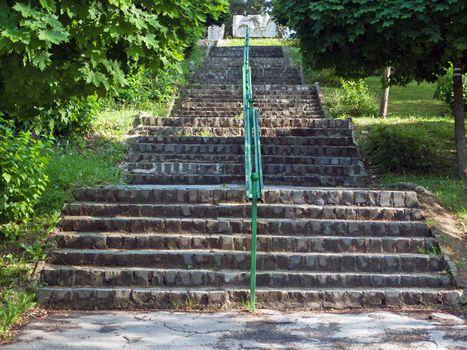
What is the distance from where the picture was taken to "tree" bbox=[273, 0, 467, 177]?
27.6 feet

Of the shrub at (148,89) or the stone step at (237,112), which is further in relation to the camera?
the shrub at (148,89)

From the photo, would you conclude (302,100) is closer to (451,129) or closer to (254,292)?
(451,129)

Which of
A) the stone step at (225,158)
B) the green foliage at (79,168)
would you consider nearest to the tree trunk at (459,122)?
the stone step at (225,158)

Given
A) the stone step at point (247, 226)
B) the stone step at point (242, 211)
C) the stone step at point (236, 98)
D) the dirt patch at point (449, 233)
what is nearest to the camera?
the dirt patch at point (449, 233)

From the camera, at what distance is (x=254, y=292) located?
20.7ft

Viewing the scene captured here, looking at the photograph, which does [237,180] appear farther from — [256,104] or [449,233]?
[256,104]

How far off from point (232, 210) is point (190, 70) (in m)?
11.3

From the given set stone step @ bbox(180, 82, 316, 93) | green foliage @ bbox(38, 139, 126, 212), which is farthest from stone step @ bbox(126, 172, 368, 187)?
stone step @ bbox(180, 82, 316, 93)

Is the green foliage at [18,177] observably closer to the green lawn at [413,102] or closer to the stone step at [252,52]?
the green lawn at [413,102]

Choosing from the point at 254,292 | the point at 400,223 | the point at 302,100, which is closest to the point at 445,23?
the point at 400,223

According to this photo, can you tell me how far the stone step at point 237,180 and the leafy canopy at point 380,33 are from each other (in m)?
1.81

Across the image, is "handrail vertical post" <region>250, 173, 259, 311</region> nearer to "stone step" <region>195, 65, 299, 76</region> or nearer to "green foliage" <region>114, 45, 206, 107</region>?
"green foliage" <region>114, 45, 206, 107</region>

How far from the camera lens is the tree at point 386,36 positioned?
331 inches

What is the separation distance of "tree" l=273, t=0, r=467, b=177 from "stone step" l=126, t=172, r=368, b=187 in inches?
69.4
